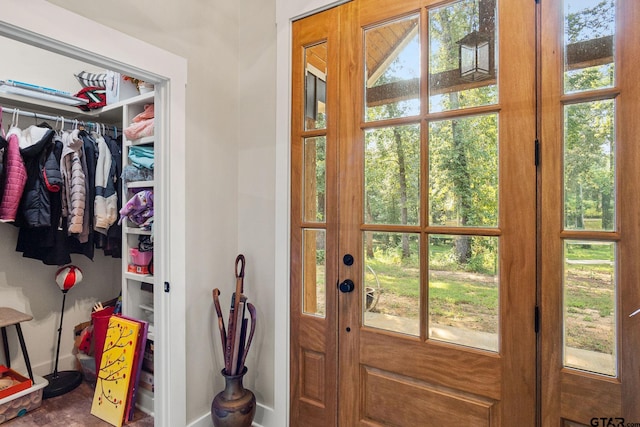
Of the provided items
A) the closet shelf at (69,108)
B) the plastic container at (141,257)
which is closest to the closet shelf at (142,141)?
the closet shelf at (69,108)

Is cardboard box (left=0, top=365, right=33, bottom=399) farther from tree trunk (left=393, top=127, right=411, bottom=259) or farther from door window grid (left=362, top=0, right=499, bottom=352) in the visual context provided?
tree trunk (left=393, top=127, right=411, bottom=259)

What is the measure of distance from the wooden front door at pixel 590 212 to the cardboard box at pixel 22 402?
2.87 meters

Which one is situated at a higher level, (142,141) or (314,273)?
(142,141)

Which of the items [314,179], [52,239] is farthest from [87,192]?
[314,179]

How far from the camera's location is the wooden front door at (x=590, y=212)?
1093 millimetres

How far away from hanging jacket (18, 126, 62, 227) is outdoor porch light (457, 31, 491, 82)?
2.54 metres

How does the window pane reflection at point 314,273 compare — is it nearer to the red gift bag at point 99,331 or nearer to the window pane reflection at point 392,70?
the window pane reflection at point 392,70

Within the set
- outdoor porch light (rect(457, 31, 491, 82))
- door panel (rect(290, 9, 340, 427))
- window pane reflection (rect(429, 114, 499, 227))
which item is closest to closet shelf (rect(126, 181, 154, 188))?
door panel (rect(290, 9, 340, 427))

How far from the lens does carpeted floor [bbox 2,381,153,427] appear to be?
206 cm

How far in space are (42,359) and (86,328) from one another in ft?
1.28

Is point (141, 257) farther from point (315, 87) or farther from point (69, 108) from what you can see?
point (315, 87)

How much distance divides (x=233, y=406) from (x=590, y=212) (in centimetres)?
180

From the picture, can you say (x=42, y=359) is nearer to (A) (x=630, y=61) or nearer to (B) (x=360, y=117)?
(B) (x=360, y=117)

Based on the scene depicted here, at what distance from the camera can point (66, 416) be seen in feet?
7.04
